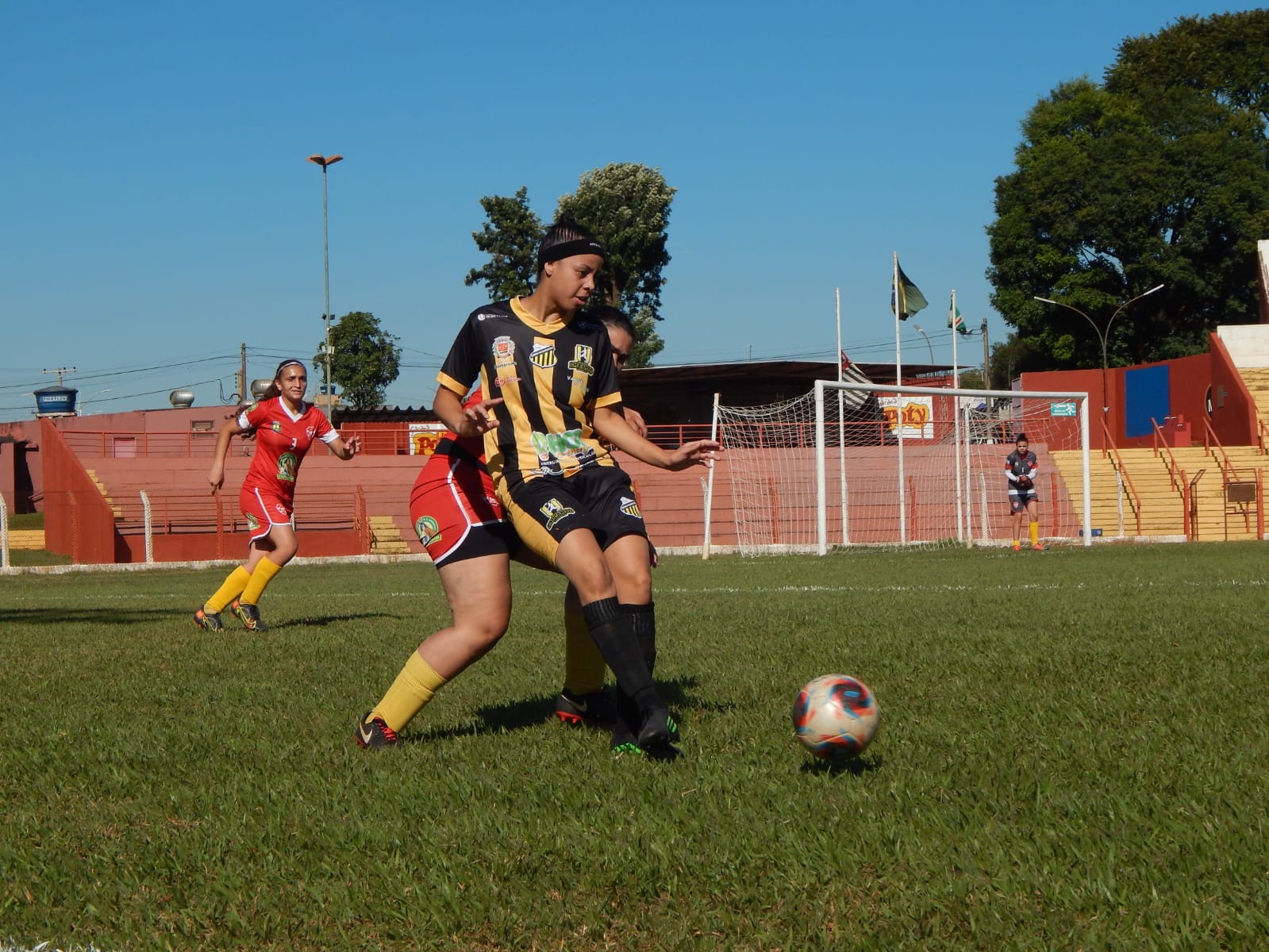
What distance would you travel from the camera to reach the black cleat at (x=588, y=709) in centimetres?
538

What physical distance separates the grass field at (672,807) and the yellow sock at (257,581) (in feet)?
7.80

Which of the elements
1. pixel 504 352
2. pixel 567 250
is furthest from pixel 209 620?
pixel 567 250

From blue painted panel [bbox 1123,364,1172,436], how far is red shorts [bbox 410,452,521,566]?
48.0 metres

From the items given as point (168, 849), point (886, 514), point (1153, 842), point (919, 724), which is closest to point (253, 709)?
point (168, 849)

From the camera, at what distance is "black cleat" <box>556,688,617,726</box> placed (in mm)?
5379

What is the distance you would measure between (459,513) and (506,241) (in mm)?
62639

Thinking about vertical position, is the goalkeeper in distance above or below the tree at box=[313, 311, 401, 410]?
below

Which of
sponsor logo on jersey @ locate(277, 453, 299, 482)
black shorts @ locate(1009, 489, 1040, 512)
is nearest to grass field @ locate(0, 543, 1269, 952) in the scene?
sponsor logo on jersey @ locate(277, 453, 299, 482)

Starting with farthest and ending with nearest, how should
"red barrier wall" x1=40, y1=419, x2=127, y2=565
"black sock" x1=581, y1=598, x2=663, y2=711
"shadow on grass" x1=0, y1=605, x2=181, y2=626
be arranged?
"red barrier wall" x1=40, y1=419, x2=127, y2=565 < "shadow on grass" x1=0, y1=605, x2=181, y2=626 < "black sock" x1=581, y1=598, x2=663, y2=711

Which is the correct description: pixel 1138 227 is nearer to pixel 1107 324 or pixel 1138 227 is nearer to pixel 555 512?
pixel 1107 324

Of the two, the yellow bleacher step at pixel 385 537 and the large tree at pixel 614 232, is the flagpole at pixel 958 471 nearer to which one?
the yellow bleacher step at pixel 385 537

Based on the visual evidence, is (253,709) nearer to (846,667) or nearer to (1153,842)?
(846,667)

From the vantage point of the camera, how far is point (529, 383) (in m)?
4.87

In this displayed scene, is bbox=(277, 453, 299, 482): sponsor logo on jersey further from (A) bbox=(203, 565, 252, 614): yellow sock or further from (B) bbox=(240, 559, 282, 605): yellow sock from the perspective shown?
(A) bbox=(203, 565, 252, 614): yellow sock
